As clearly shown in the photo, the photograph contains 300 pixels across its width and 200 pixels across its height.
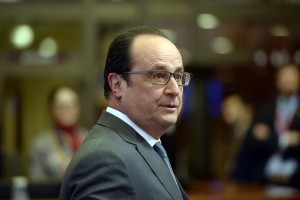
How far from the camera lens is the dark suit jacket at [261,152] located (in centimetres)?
647

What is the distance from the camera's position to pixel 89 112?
8125mm

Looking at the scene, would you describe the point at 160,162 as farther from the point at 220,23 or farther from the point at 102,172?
the point at 220,23

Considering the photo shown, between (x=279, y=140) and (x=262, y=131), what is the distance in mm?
238

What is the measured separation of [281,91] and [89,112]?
2295 mm

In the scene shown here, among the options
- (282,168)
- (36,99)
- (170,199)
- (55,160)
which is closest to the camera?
(170,199)

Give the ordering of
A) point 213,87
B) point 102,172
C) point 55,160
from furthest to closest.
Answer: point 213,87 → point 55,160 → point 102,172

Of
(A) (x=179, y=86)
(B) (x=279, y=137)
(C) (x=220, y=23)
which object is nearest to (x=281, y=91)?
(B) (x=279, y=137)

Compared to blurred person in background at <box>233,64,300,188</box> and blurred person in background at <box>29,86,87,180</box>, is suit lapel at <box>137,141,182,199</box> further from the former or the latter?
blurred person in background at <box>233,64,300,188</box>

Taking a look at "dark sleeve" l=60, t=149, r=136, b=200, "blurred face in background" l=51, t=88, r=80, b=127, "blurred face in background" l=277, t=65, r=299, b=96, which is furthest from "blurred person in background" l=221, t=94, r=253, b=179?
"dark sleeve" l=60, t=149, r=136, b=200

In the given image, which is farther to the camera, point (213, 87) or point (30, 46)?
point (213, 87)

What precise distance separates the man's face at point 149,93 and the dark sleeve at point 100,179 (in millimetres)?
251

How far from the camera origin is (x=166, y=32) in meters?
8.34

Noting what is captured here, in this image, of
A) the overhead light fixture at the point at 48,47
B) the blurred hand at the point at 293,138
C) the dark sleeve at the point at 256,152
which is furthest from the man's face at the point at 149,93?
the overhead light fixture at the point at 48,47

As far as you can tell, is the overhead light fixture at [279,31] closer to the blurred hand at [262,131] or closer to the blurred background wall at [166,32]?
the blurred background wall at [166,32]
